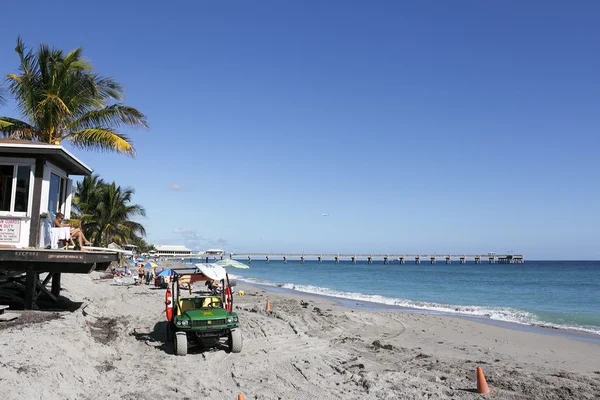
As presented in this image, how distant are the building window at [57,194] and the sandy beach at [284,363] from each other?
3129 millimetres

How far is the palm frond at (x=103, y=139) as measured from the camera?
17.0m

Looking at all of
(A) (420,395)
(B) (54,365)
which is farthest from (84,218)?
(A) (420,395)

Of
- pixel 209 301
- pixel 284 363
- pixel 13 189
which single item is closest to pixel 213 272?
pixel 209 301

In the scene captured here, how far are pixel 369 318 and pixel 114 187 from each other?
31428 mm

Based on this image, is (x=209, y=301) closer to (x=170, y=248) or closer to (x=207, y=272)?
(x=207, y=272)

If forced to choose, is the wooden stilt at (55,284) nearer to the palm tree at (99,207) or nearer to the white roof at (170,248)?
the palm tree at (99,207)

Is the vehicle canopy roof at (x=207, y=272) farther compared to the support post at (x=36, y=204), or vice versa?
the support post at (x=36, y=204)

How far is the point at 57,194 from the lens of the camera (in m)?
14.2

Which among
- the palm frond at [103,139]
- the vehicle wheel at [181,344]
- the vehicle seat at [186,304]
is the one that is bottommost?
the vehicle wheel at [181,344]

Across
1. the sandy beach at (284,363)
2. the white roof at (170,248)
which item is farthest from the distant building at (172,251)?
the sandy beach at (284,363)

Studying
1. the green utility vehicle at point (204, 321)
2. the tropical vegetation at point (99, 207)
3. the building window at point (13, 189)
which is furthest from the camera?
the tropical vegetation at point (99, 207)

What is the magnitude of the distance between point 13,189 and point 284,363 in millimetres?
8442

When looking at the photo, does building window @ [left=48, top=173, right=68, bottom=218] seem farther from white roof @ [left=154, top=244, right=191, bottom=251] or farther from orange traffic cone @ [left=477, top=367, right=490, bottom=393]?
white roof @ [left=154, top=244, right=191, bottom=251]

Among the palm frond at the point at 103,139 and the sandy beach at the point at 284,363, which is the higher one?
the palm frond at the point at 103,139
